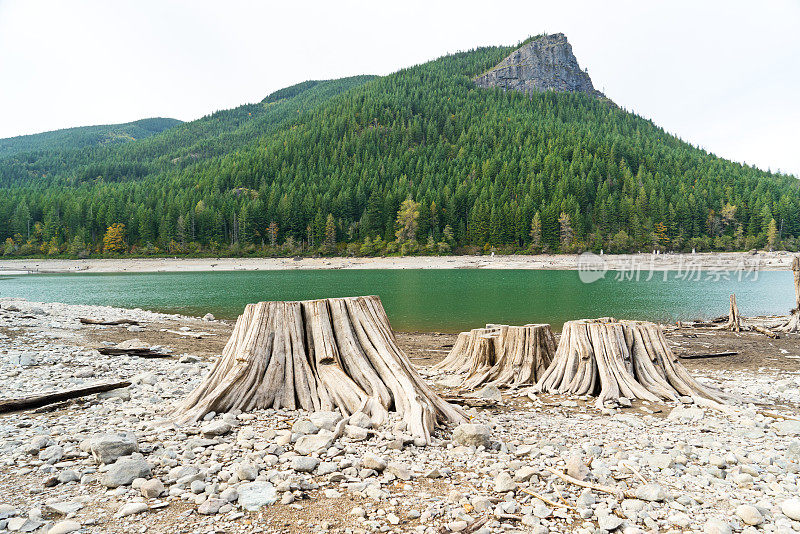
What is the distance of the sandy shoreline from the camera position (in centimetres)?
7319

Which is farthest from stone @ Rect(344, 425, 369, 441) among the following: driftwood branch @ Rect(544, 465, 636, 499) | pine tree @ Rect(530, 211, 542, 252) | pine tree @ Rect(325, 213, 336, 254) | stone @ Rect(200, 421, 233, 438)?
pine tree @ Rect(325, 213, 336, 254)

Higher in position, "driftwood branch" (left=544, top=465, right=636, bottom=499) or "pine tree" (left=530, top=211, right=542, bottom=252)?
"pine tree" (left=530, top=211, right=542, bottom=252)

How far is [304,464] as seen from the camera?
3.69 metres

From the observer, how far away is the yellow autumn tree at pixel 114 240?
9700 centimetres

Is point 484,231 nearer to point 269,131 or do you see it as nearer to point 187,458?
point 187,458

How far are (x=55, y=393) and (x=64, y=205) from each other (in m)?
130

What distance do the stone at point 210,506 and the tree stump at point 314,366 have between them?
6.42ft

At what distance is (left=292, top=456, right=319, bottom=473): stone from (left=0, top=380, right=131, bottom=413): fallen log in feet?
13.1

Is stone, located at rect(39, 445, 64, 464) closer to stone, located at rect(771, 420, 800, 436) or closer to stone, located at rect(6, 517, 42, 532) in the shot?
stone, located at rect(6, 517, 42, 532)

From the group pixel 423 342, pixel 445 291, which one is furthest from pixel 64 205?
pixel 423 342

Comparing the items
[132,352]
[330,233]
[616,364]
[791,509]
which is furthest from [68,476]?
[330,233]

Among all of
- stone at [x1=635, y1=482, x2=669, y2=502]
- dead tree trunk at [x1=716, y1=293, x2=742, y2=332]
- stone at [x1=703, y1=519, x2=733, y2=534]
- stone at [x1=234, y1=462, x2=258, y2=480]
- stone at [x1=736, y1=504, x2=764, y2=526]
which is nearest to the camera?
stone at [x1=703, y1=519, x2=733, y2=534]

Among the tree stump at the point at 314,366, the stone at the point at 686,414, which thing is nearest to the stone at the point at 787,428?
the stone at the point at 686,414

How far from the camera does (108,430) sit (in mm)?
4562
